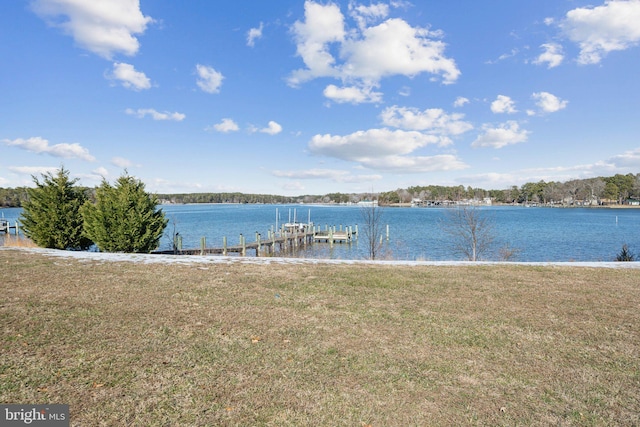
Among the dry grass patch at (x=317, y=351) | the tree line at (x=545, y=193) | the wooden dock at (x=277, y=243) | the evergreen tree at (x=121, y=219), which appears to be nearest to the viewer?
the dry grass patch at (x=317, y=351)

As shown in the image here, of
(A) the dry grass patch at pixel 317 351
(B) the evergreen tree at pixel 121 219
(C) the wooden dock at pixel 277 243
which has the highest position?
(B) the evergreen tree at pixel 121 219

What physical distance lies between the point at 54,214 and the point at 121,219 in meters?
2.97

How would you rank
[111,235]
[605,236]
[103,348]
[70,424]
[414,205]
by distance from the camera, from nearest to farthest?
[70,424]
[103,348]
[111,235]
[605,236]
[414,205]

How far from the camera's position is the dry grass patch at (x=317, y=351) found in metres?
2.95

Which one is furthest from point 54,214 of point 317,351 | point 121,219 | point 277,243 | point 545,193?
point 545,193

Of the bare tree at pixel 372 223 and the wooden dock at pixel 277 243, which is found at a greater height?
the bare tree at pixel 372 223

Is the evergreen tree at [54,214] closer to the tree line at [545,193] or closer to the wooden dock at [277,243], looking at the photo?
the wooden dock at [277,243]

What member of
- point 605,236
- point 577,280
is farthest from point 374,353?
point 605,236

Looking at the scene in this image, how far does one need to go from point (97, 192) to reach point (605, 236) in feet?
138

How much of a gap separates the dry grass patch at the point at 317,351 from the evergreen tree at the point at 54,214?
6872 millimetres

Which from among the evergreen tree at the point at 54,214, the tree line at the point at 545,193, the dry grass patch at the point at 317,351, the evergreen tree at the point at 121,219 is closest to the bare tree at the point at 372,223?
the evergreen tree at the point at 121,219

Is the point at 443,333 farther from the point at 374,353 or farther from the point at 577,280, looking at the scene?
the point at 577,280

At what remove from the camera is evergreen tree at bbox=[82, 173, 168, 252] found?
1246 cm

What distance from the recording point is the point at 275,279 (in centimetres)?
771
